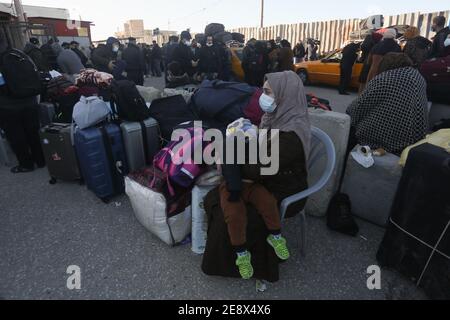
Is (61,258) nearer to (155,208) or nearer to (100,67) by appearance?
(155,208)

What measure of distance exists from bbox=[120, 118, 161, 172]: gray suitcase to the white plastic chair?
1629 millimetres

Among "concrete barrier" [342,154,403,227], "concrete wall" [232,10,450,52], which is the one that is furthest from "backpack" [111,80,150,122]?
"concrete wall" [232,10,450,52]

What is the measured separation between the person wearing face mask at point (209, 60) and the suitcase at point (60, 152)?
13.9 feet

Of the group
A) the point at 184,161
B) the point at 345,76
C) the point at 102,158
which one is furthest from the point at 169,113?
the point at 345,76

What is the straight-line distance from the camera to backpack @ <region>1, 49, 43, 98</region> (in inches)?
127

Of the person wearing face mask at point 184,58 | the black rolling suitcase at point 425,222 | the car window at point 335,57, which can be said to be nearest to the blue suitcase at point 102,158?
the black rolling suitcase at point 425,222

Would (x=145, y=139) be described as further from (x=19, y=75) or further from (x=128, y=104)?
(x=19, y=75)

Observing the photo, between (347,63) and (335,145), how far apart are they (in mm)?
5977

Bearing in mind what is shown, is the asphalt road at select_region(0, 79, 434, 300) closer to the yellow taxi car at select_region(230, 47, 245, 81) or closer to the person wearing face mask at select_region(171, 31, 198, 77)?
the person wearing face mask at select_region(171, 31, 198, 77)

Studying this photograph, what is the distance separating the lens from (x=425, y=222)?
1.74 metres

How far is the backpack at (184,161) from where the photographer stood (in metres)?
2.18

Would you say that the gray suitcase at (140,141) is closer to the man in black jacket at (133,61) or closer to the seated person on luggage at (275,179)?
the seated person on luggage at (275,179)
